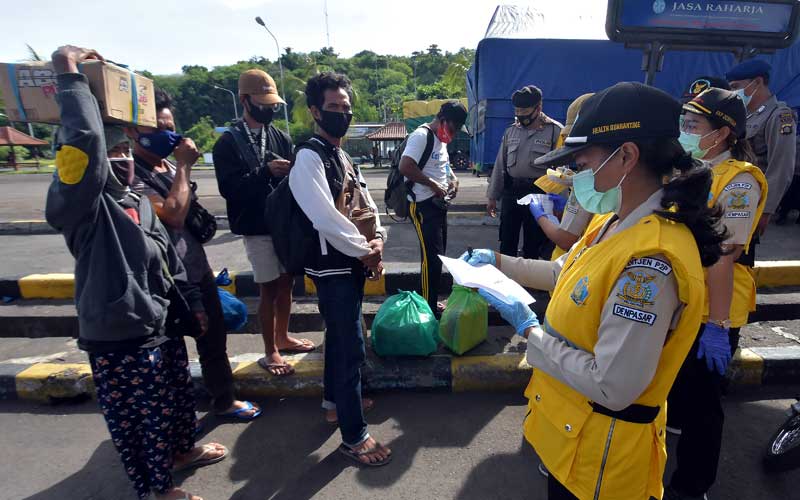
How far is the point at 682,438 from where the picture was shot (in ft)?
6.70

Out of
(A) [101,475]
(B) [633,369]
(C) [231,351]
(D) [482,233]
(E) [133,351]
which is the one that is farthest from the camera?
(D) [482,233]

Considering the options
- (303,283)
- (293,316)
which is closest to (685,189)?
(293,316)

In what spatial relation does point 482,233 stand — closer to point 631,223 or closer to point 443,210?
point 443,210

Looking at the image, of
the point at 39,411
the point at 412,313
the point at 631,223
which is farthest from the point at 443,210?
the point at 39,411

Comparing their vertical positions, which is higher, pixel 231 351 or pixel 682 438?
pixel 682 438

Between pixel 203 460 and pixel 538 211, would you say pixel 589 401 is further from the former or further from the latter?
pixel 203 460

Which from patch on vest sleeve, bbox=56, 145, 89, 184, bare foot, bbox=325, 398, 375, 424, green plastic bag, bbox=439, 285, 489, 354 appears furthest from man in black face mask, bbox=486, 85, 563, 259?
patch on vest sleeve, bbox=56, 145, 89, 184

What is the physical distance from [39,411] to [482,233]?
5.88 m

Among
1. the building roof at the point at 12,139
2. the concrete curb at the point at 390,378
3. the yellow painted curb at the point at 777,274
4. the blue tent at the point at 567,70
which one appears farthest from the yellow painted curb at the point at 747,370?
the building roof at the point at 12,139

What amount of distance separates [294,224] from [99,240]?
0.84 metres

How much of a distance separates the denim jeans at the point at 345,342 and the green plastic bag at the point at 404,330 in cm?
75

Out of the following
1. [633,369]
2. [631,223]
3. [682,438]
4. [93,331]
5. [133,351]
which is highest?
[631,223]

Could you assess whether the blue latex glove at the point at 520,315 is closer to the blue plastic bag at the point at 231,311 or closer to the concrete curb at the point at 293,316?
the blue plastic bag at the point at 231,311

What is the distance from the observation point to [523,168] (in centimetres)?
404
